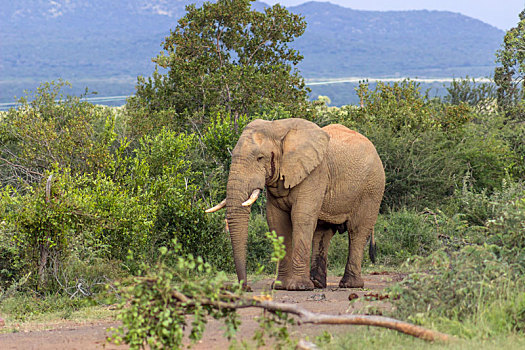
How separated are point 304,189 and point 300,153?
0.53 metres

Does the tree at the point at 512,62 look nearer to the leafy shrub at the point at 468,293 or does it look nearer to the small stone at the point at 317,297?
the small stone at the point at 317,297

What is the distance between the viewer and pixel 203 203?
559 inches

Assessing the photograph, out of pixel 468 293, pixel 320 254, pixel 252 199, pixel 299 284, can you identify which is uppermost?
pixel 252 199

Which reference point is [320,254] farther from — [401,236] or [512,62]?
[512,62]

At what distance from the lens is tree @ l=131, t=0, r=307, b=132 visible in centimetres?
2155

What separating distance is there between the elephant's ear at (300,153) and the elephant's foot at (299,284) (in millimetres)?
1324

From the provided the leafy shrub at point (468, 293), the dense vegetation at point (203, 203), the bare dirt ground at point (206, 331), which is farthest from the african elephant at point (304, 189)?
the leafy shrub at point (468, 293)

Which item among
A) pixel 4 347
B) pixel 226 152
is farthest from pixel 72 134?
pixel 4 347

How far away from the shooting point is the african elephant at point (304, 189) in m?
10.8

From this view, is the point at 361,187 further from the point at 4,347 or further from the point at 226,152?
the point at 4,347

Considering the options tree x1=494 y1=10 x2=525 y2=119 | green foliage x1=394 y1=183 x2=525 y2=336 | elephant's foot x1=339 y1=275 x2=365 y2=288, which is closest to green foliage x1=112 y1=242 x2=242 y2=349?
green foliage x1=394 y1=183 x2=525 y2=336

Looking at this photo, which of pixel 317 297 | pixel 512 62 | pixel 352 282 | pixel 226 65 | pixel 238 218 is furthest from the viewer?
pixel 512 62

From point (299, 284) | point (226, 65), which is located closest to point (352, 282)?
point (299, 284)

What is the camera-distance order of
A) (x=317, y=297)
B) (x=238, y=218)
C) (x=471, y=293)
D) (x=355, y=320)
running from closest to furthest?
(x=355, y=320)
(x=471, y=293)
(x=317, y=297)
(x=238, y=218)
